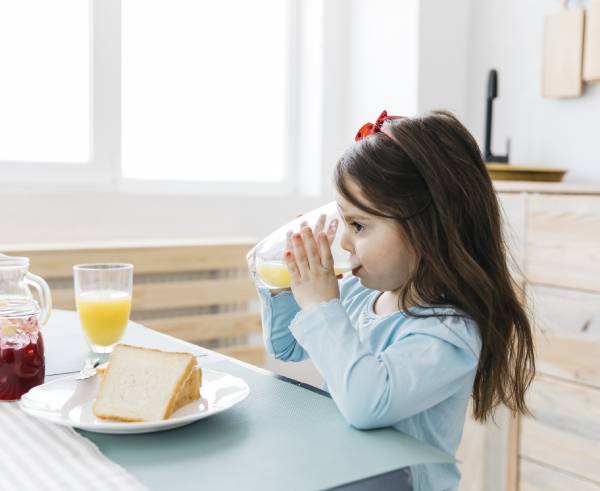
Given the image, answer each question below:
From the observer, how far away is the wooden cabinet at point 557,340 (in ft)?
6.16

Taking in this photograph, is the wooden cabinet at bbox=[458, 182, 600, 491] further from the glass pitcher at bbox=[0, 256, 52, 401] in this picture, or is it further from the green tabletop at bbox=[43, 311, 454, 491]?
the glass pitcher at bbox=[0, 256, 52, 401]

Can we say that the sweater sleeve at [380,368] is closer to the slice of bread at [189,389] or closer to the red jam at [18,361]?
the slice of bread at [189,389]

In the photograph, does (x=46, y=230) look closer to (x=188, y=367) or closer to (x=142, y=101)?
(x=142, y=101)

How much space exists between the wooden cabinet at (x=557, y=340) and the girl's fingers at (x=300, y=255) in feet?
3.27

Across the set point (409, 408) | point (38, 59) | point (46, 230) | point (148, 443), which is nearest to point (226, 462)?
point (148, 443)

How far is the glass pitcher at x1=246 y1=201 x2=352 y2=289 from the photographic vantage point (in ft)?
3.35

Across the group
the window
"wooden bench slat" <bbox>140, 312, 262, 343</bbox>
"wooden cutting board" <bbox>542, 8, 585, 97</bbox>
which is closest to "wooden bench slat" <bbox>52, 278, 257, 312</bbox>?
"wooden bench slat" <bbox>140, 312, 262, 343</bbox>

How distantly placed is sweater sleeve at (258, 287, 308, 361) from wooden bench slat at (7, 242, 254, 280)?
1212 millimetres

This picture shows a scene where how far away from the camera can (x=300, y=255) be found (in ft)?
3.25

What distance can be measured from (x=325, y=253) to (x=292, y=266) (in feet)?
0.16

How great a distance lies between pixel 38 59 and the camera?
252cm

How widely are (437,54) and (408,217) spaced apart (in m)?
1.97

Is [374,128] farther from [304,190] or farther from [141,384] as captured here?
[304,190]

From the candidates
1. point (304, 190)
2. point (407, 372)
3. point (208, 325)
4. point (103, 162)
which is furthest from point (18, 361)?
point (304, 190)
